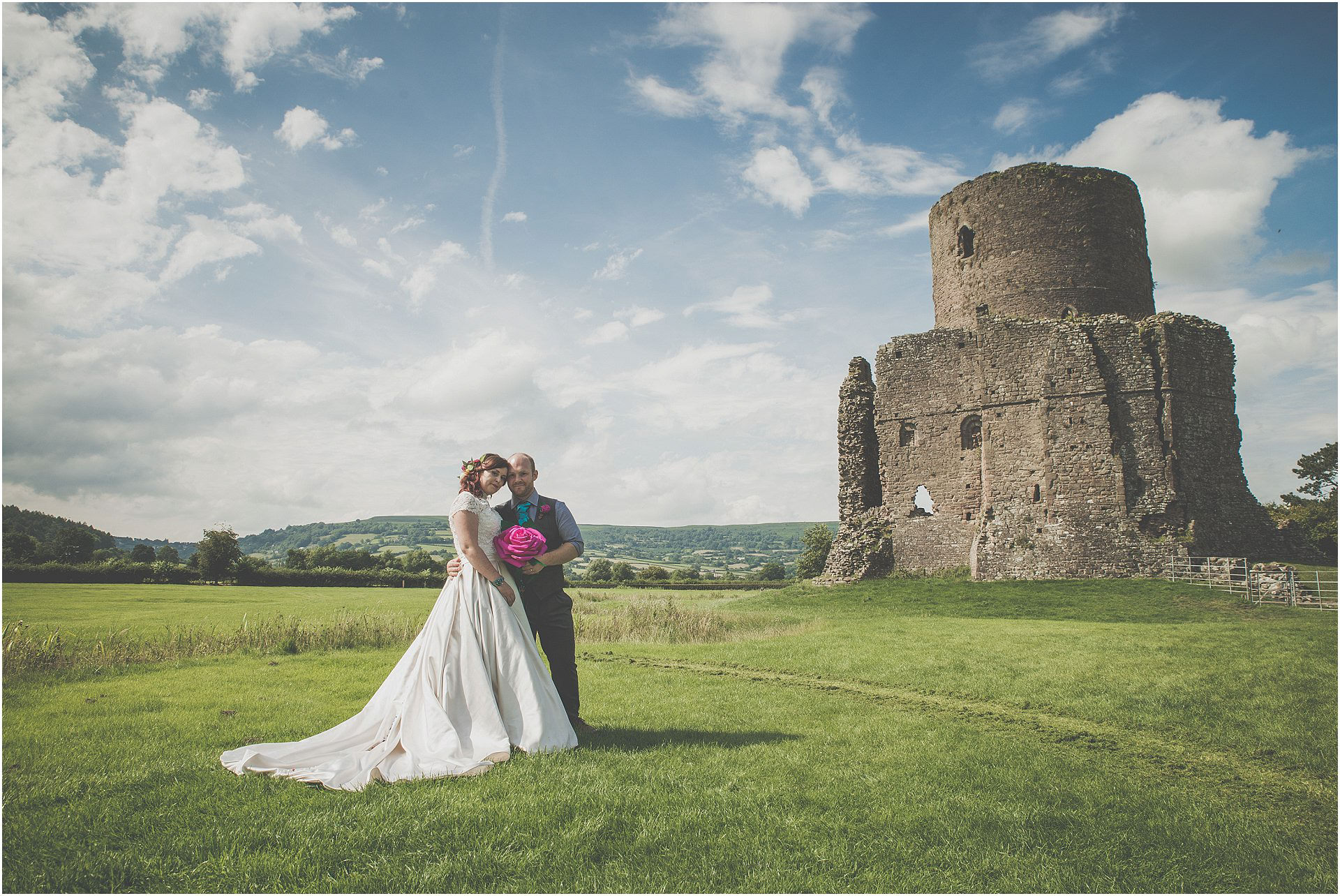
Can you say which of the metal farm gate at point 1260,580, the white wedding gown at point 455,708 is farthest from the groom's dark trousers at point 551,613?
the metal farm gate at point 1260,580

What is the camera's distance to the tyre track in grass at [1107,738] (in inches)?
239

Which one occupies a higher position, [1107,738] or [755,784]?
[755,784]

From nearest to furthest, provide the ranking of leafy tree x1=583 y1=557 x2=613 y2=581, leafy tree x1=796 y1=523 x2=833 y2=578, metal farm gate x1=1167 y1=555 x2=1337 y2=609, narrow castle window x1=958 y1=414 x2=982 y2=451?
1. metal farm gate x1=1167 y1=555 x2=1337 y2=609
2. narrow castle window x1=958 y1=414 x2=982 y2=451
3. leafy tree x1=796 y1=523 x2=833 y2=578
4. leafy tree x1=583 y1=557 x2=613 y2=581

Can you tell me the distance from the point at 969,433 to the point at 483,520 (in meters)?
26.3

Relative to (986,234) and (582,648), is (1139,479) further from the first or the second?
(582,648)

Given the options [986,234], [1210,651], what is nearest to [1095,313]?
[986,234]

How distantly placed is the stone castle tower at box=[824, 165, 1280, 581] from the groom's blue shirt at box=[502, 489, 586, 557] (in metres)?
23.2

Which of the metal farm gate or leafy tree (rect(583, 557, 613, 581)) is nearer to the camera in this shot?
the metal farm gate

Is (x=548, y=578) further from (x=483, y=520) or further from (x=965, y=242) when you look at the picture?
(x=965, y=242)

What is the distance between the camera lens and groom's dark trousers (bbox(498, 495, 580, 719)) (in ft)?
23.6

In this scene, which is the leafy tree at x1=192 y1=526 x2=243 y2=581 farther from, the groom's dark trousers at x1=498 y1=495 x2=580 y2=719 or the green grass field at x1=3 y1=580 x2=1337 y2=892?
the groom's dark trousers at x1=498 y1=495 x2=580 y2=719

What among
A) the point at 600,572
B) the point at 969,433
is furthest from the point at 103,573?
the point at 969,433

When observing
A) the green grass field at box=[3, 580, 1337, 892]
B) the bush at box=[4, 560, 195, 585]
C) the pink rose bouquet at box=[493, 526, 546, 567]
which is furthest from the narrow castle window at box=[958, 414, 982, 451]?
the bush at box=[4, 560, 195, 585]

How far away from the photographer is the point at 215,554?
1656 inches
